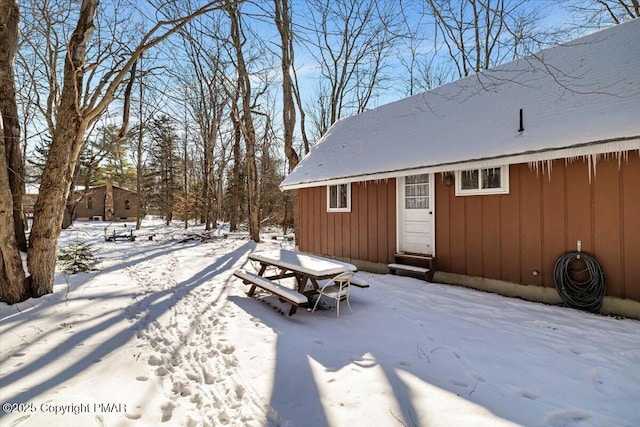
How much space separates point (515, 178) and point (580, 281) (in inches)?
71.4

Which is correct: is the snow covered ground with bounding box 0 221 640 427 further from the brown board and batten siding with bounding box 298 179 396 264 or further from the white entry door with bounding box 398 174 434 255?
the brown board and batten siding with bounding box 298 179 396 264

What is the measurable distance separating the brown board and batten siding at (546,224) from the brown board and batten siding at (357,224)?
47.6 inches

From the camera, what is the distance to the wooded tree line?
167 inches

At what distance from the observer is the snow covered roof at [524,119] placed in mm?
4449

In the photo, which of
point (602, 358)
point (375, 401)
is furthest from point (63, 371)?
point (602, 358)

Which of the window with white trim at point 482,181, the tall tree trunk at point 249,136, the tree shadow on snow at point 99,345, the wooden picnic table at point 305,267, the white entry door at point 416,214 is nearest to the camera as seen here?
the tree shadow on snow at point 99,345

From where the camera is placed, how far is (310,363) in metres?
2.95

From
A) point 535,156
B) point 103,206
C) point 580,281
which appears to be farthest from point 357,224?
point 103,206

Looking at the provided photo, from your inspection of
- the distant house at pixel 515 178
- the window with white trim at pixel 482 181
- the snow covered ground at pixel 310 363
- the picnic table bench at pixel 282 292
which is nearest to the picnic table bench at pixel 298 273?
the picnic table bench at pixel 282 292

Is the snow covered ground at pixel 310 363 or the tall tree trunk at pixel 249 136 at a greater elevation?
the tall tree trunk at pixel 249 136

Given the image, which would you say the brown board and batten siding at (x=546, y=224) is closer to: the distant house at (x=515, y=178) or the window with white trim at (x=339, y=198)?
the distant house at (x=515, y=178)

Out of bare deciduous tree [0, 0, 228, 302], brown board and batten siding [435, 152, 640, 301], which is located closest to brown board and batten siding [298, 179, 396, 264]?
brown board and batten siding [435, 152, 640, 301]

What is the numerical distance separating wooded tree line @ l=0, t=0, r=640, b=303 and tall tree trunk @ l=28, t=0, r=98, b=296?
1 cm

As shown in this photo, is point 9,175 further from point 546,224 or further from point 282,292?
point 546,224
